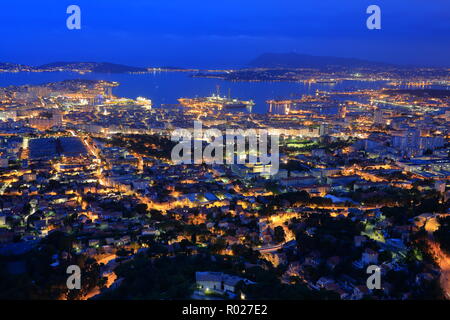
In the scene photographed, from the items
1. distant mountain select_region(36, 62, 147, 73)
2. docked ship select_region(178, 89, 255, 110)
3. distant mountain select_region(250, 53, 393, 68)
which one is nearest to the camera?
docked ship select_region(178, 89, 255, 110)

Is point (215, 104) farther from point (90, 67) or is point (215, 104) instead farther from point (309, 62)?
point (309, 62)

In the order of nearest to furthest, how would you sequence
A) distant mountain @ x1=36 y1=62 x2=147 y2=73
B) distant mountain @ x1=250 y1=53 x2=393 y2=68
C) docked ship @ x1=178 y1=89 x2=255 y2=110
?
1. docked ship @ x1=178 y1=89 x2=255 y2=110
2. distant mountain @ x1=36 y1=62 x2=147 y2=73
3. distant mountain @ x1=250 y1=53 x2=393 y2=68

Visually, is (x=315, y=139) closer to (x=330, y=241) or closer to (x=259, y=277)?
(x=330, y=241)

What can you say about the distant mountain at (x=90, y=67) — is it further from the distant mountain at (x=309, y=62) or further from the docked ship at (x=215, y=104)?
the docked ship at (x=215, y=104)

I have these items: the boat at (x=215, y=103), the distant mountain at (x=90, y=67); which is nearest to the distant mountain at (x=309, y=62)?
the distant mountain at (x=90, y=67)

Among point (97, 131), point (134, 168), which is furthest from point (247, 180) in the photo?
point (97, 131)

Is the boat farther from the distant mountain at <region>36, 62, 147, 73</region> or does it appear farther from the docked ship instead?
the distant mountain at <region>36, 62, 147, 73</region>

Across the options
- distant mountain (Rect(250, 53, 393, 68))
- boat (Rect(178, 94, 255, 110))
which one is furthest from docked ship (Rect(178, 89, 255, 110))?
distant mountain (Rect(250, 53, 393, 68))

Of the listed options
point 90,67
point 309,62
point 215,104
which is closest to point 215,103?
point 215,104

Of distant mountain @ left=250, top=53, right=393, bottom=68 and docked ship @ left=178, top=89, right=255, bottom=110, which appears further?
distant mountain @ left=250, top=53, right=393, bottom=68
